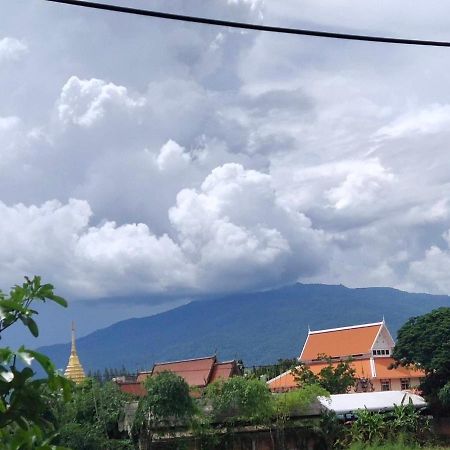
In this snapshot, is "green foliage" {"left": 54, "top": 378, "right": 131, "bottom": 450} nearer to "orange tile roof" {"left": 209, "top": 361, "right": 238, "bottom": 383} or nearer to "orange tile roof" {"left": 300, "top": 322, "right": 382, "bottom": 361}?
"orange tile roof" {"left": 209, "top": 361, "right": 238, "bottom": 383}

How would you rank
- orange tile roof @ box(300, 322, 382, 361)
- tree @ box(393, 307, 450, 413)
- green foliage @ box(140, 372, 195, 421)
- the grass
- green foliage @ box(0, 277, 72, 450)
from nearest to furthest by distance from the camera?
green foliage @ box(0, 277, 72, 450) → green foliage @ box(140, 372, 195, 421) → the grass → tree @ box(393, 307, 450, 413) → orange tile roof @ box(300, 322, 382, 361)

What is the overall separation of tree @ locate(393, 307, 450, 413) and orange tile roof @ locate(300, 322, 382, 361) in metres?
13.4

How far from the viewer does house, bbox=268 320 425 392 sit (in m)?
35.0

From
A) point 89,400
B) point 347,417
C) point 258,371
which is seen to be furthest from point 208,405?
point 258,371

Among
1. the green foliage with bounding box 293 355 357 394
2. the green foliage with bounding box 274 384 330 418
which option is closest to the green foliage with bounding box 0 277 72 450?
the green foliage with bounding box 274 384 330 418

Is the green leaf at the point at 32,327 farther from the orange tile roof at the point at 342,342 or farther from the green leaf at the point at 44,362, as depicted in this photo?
the orange tile roof at the point at 342,342

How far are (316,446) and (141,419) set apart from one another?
496 cm

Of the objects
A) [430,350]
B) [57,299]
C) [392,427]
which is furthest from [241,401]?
[57,299]

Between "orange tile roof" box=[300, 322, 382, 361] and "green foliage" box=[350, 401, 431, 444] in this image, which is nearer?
"green foliage" box=[350, 401, 431, 444]

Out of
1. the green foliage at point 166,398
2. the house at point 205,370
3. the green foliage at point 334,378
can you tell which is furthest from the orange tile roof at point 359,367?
the green foliage at point 166,398

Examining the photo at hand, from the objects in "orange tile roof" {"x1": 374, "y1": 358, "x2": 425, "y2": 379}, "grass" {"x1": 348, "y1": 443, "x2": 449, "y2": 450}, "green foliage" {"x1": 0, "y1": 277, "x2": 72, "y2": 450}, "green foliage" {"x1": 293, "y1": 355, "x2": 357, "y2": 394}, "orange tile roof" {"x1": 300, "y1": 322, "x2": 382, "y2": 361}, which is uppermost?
"orange tile roof" {"x1": 300, "y1": 322, "x2": 382, "y2": 361}

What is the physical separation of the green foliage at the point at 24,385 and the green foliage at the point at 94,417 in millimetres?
15499

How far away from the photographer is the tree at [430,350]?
23.1 m

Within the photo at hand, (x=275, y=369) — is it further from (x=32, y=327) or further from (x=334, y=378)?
(x=32, y=327)
